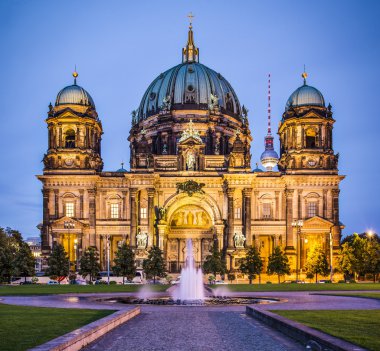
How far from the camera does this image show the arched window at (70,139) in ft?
333

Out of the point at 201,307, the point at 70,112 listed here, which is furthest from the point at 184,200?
the point at 201,307

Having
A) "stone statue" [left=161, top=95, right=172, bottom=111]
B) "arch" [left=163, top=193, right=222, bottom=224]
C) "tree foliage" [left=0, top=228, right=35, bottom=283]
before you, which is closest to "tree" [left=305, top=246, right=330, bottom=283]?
"arch" [left=163, top=193, right=222, bottom=224]

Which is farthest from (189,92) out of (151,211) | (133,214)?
(133,214)

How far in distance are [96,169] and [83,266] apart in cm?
2262

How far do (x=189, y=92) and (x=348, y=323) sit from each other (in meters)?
95.4

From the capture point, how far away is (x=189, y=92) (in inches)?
4567

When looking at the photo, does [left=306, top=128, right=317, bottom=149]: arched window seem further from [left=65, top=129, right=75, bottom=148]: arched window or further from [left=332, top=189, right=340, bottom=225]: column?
[left=65, top=129, right=75, bottom=148]: arched window

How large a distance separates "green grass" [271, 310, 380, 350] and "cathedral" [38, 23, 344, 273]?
66070mm

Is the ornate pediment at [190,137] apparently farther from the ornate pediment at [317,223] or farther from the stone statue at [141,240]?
the ornate pediment at [317,223]

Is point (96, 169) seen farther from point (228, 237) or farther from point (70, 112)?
point (228, 237)

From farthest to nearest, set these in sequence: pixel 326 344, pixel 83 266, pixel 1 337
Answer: pixel 83 266 < pixel 1 337 < pixel 326 344

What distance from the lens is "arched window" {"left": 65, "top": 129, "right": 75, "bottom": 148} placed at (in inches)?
4000

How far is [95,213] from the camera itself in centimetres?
9875

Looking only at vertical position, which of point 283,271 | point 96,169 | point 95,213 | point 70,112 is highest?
point 70,112
